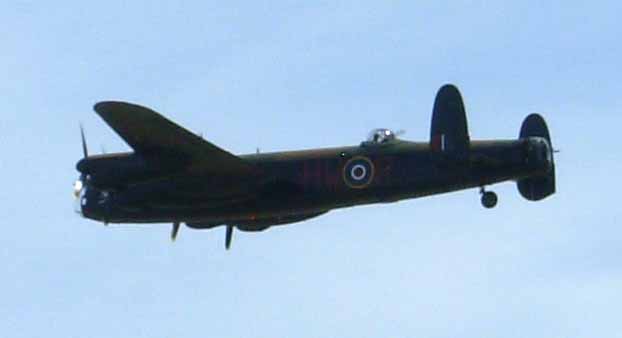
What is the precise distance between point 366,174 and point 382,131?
1177mm

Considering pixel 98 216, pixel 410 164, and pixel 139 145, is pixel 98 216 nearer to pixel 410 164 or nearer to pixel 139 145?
pixel 139 145

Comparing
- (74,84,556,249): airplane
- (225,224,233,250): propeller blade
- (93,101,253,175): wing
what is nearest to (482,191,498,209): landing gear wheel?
(74,84,556,249): airplane

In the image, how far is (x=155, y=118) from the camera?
87062 mm

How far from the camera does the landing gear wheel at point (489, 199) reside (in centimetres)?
8650

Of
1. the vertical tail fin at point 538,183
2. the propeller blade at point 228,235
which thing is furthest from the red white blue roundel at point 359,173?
the propeller blade at point 228,235

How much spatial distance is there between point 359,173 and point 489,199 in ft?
9.76

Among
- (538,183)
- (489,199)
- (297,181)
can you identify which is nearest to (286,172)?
(297,181)

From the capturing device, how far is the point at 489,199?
86625mm

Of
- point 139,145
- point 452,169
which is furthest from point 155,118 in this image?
point 452,169

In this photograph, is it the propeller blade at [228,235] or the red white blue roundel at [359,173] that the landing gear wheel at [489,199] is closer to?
the red white blue roundel at [359,173]

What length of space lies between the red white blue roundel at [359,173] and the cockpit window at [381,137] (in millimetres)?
493

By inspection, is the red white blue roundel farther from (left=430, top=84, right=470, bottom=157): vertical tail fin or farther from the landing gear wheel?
the landing gear wheel

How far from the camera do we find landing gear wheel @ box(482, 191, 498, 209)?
86.5m

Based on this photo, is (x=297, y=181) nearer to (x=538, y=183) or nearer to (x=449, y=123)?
(x=449, y=123)
